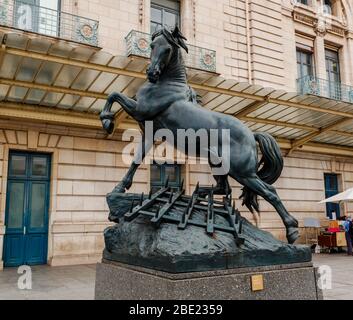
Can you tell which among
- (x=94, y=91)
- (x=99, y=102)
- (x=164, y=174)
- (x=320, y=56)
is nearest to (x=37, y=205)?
(x=99, y=102)

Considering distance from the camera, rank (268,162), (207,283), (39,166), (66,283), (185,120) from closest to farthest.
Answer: (207,283) < (185,120) < (268,162) < (66,283) < (39,166)

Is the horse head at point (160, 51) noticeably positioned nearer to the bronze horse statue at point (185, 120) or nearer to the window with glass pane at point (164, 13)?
the bronze horse statue at point (185, 120)

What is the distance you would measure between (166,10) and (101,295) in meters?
13.5

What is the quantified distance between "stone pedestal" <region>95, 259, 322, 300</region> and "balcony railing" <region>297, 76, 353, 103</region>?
595 inches

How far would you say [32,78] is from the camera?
10305 mm

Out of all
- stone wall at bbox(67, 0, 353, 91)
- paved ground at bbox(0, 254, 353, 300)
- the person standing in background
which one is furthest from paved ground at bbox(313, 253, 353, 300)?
stone wall at bbox(67, 0, 353, 91)

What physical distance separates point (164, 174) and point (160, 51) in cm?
1032

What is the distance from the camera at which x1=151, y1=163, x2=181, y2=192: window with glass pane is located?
13844mm

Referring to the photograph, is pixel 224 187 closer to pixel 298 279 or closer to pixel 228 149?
pixel 228 149

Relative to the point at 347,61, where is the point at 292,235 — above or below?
below

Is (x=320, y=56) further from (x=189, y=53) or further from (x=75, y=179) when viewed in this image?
(x=75, y=179)

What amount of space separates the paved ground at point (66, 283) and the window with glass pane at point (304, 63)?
10385 millimetres

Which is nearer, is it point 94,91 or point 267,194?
point 267,194

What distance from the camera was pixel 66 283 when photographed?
26.9 ft
